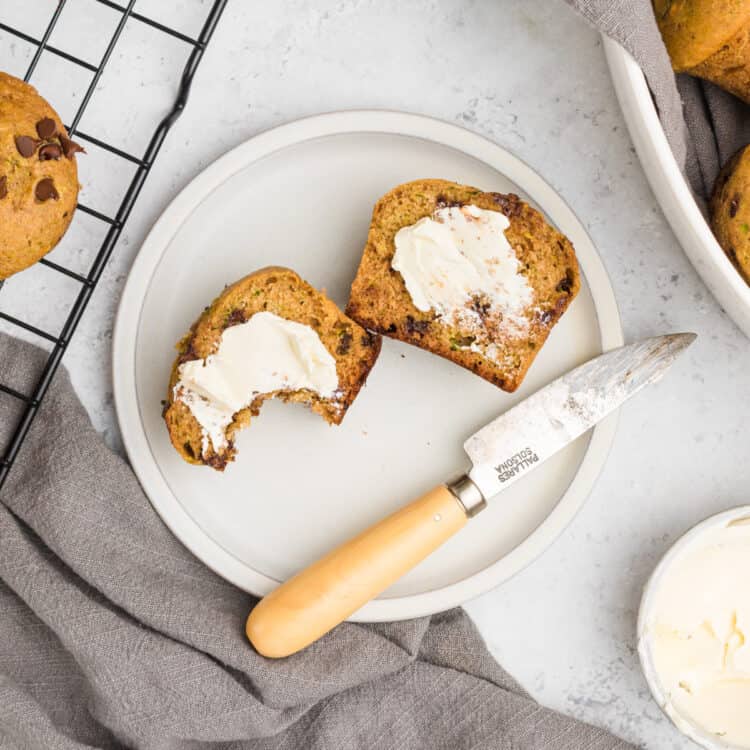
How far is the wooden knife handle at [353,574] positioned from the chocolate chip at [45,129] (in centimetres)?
98

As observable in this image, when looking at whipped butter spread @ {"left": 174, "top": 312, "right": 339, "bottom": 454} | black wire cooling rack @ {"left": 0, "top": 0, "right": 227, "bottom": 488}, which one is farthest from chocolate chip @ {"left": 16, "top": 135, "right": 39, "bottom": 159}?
whipped butter spread @ {"left": 174, "top": 312, "right": 339, "bottom": 454}

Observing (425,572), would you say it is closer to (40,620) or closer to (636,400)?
(636,400)

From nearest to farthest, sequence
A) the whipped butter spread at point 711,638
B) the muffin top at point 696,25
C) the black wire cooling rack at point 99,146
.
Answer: the muffin top at point 696,25 → the black wire cooling rack at point 99,146 → the whipped butter spread at point 711,638

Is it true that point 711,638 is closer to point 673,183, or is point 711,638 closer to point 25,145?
point 673,183

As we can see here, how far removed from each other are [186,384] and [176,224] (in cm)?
37

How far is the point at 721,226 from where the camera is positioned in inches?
66.2

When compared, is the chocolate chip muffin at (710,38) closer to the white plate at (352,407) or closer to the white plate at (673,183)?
the white plate at (673,183)

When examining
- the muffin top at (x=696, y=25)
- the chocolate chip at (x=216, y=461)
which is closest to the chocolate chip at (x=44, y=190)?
the chocolate chip at (x=216, y=461)

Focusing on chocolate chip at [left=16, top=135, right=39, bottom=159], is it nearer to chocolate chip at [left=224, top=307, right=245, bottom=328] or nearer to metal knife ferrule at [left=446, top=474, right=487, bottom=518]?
chocolate chip at [left=224, top=307, right=245, bottom=328]

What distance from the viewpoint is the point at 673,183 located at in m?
1.63

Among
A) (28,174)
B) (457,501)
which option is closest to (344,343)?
(457,501)

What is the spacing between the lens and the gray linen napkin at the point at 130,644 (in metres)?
1.87

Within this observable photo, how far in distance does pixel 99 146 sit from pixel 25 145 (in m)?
Answer: 0.32

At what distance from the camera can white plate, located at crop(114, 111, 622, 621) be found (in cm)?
189
